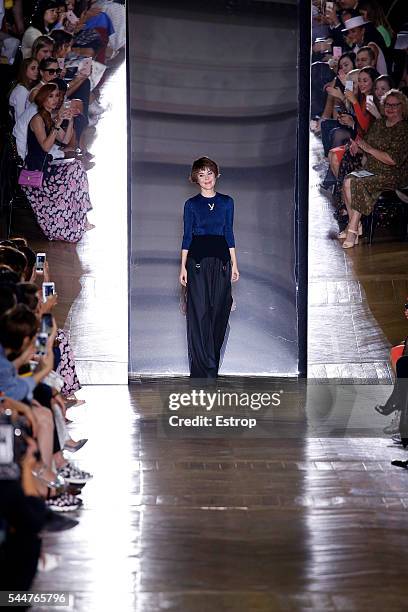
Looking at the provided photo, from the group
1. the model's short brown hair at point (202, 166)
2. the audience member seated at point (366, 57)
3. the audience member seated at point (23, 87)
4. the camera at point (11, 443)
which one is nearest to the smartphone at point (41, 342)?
the camera at point (11, 443)

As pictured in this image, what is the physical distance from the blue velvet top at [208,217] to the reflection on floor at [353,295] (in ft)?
2.99

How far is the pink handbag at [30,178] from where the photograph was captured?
28.2ft

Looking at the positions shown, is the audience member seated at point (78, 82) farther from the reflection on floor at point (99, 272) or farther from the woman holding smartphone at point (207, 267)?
the woman holding smartphone at point (207, 267)

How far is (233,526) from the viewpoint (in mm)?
5363

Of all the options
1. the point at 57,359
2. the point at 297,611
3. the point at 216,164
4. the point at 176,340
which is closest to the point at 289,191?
the point at 216,164

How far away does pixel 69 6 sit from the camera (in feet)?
27.9

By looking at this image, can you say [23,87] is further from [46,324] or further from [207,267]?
[46,324]

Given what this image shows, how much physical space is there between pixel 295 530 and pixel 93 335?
3719mm

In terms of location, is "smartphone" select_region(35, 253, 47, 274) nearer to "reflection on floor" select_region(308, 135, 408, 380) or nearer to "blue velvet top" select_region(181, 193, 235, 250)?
"blue velvet top" select_region(181, 193, 235, 250)

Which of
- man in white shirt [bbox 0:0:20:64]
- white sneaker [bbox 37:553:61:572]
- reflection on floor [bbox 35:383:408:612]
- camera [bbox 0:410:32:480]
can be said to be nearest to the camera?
camera [bbox 0:410:32:480]

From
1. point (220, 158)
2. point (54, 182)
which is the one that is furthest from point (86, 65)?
point (220, 158)

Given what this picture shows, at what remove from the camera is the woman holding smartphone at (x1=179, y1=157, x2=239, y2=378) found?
26.3 feet

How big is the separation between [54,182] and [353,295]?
2405 millimetres

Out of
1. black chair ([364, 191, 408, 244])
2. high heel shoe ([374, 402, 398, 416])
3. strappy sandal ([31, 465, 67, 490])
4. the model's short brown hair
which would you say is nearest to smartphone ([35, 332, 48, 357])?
strappy sandal ([31, 465, 67, 490])
